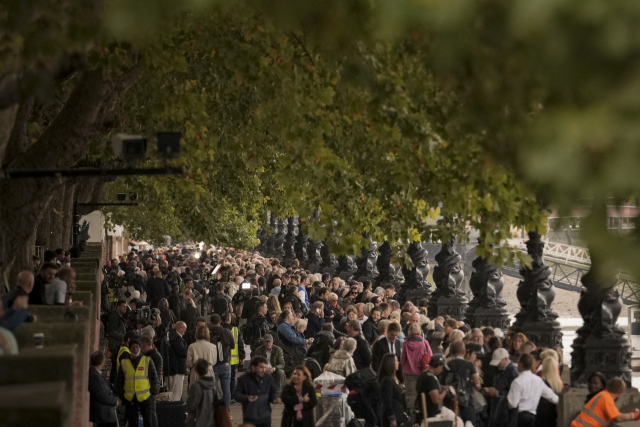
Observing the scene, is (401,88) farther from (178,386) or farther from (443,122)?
(178,386)

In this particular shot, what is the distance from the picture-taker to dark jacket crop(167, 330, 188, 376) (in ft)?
53.3

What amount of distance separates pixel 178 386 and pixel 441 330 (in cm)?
485

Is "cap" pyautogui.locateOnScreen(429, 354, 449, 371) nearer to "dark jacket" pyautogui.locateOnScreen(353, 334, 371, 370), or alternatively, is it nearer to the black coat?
the black coat

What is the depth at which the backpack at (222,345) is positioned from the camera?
50.9 ft

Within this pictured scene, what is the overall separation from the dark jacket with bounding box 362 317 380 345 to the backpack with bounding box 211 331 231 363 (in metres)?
2.52

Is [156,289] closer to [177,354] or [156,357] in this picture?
[177,354]

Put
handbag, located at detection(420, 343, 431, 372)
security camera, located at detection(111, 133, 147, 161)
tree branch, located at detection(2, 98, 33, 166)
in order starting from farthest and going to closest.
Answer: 1. handbag, located at detection(420, 343, 431, 372)
2. tree branch, located at detection(2, 98, 33, 166)
3. security camera, located at detection(111, 133, 147, 161)

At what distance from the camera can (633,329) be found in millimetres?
26500

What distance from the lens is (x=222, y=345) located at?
15602 millimetres

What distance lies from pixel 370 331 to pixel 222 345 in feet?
Result: 8.99

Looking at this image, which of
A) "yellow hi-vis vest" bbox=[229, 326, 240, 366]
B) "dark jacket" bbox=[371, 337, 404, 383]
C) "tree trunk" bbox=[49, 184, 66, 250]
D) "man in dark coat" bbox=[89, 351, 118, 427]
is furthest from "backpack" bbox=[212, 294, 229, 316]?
"man in dark coat" bbox=[89, 351, 118, 427]

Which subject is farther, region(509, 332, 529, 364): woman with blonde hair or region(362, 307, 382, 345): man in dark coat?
region(362, 307, 382, 345): man in dark coat

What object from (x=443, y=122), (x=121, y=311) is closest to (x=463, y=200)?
(x=443, y=122)

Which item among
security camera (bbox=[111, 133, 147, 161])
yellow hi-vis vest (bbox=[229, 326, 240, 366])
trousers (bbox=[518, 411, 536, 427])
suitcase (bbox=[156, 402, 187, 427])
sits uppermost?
security camera (bbox=[111, 133, 147, 161])
